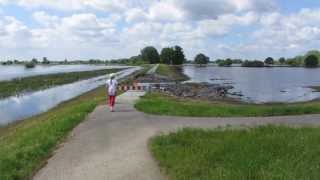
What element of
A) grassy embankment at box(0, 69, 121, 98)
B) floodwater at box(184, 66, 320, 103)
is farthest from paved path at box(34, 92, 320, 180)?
grassy embankment at box(0, 69, 121, 98)

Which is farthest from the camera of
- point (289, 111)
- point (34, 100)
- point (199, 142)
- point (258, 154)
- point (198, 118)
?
point (34, 100)

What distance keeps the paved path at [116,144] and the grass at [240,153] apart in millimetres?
577

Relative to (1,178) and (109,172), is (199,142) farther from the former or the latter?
(1,178)

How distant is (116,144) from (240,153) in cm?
422

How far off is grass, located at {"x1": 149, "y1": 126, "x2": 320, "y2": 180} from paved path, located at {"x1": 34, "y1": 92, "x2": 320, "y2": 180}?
0.58 meters

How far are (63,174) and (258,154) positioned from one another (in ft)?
14.9

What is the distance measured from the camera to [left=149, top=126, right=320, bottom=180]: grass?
1030 centimetres

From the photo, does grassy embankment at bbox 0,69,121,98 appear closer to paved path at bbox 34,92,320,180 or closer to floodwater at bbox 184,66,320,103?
floodwater at bbox 184,66,320,103

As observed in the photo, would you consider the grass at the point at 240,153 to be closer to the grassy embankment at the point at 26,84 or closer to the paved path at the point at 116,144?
the paved path at the point at 116,144

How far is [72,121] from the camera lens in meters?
19.9

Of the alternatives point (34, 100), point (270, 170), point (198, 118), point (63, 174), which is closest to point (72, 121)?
point (198, 118)

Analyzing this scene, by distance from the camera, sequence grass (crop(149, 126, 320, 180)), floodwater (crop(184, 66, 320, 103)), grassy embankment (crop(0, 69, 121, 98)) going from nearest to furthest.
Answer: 1. grass (crop(149, 126, 320, 180))
2. floodwater (crop(184, 66, 320, 103))
3. grassy embankment (crop(0, 69, 121, 98))

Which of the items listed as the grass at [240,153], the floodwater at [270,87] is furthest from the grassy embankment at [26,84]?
the grass at [240,153]

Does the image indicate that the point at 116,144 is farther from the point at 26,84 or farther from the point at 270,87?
the point at 270,87
